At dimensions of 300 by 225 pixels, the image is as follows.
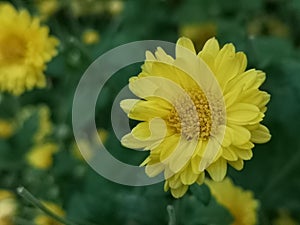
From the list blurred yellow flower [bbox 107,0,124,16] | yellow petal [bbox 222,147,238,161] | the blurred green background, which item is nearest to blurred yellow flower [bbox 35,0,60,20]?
the blurred green background

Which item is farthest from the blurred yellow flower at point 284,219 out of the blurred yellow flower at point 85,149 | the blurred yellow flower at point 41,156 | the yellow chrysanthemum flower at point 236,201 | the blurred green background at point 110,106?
the blurred yellow flower at point 41,156

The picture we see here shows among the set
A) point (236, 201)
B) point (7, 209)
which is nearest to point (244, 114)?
point (236, 201)

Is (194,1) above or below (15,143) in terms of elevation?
above

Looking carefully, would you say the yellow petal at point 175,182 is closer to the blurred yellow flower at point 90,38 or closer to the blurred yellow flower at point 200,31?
the blurred yellow flower at point 90,38

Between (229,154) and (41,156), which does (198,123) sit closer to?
(229,154)

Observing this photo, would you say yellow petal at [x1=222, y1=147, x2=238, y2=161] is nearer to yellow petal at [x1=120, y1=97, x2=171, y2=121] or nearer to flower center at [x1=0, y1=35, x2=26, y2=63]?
yellow petal at [x1=120, y1=97, x2=171, y2=121]

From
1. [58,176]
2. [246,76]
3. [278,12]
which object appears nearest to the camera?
[246,76]

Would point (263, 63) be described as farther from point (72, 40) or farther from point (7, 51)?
point (7, 51)

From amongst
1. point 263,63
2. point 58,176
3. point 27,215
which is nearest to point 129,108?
point 263,63
